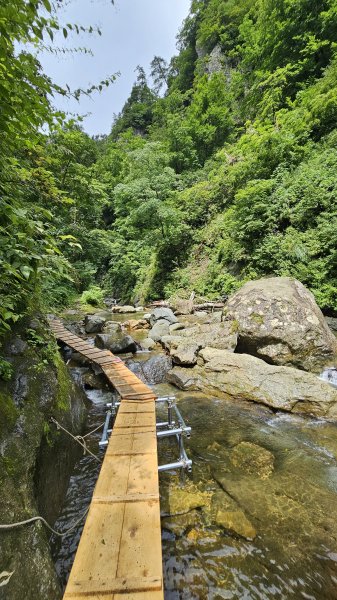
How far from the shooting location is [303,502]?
316 centimetres

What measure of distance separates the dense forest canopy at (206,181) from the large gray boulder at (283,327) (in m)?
2.34

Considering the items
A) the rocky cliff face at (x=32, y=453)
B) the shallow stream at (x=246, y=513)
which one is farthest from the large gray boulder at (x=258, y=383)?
the rocky cliff face at (x=32, y=453)

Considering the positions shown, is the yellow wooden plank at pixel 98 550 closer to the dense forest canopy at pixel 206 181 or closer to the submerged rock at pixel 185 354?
the dense forest canopy at pixel 206 181

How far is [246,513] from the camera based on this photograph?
9.91 feet

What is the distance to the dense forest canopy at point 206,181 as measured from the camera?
2369mm

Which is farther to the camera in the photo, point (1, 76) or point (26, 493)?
point (26, 493)

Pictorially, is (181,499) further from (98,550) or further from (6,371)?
(6,371)

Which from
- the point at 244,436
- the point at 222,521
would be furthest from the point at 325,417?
the point at 222,521

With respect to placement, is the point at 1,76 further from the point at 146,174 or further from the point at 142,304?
the point at 146,174

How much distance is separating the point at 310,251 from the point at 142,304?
34.7ft

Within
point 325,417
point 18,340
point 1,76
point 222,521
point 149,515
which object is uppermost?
point 1,76

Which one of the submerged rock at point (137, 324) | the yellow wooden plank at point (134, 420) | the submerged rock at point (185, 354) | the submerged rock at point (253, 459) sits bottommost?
the submerged rock at point (253, 459)

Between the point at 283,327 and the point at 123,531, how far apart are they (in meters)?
6.01

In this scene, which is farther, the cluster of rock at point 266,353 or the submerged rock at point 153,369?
the submerged rock at point 153,369
